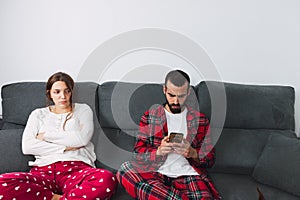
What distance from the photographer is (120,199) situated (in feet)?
6.75

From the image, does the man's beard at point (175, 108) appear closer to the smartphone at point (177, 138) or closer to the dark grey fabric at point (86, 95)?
the smartphone at point (177, 138)

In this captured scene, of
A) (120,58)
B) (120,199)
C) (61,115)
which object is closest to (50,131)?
(61,115)

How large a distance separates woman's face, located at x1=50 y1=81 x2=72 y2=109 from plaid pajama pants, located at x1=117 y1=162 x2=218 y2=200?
0.55 metres

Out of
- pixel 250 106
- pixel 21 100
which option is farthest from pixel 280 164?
pixel 21 100

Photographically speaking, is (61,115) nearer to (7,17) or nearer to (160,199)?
(160,199)

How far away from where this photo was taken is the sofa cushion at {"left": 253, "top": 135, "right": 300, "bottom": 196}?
2.11 metres

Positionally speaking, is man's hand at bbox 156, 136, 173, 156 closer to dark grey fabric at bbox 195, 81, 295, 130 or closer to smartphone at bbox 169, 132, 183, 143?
smartphone at bbox 169, 132, 183, 143

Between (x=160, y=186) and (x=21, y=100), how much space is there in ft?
3.66

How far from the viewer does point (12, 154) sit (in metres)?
2.26

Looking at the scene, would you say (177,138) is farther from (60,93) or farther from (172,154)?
(60,93)

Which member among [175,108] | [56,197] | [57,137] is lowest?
[56,197]

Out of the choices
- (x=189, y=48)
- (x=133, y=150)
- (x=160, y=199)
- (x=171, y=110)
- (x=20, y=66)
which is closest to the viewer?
(x=160, y=199)


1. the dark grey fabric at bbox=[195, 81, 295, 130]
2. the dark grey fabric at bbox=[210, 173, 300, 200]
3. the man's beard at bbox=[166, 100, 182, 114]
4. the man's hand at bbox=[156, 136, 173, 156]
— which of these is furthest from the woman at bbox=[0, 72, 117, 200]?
the dark grey fabric at bbox=[195, 81, 295, 130]

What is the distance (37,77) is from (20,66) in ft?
0.56
